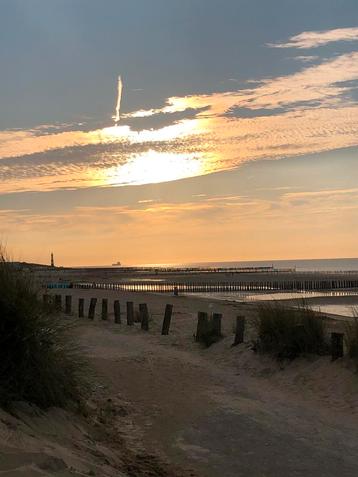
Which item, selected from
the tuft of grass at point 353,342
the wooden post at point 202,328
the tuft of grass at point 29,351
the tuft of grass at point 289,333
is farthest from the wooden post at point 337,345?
the tuft of grass at point 29,351

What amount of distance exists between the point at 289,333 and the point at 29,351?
660 centimetres

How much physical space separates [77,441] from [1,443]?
1311 millimetres

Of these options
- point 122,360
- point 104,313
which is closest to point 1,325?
point 122,360

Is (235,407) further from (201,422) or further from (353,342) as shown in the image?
(353,342)

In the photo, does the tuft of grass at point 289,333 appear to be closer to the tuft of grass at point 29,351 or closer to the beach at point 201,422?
the beach at point 201,422

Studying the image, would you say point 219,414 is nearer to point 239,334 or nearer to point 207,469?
point 207,469

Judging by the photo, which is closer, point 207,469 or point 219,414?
point 207,469

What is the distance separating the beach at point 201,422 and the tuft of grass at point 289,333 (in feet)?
0.85

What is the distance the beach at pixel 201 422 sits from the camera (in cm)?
543

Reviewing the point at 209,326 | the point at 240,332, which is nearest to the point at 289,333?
the point at 240,332

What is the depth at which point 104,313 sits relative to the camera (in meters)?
21.2

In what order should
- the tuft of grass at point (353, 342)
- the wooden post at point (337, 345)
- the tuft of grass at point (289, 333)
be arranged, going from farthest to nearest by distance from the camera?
1. the tuft of grass at point (289, 333)
2. the wooden post at point (337, 345)
3. the tuft of grass at point (353, 342)

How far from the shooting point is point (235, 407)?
823cm

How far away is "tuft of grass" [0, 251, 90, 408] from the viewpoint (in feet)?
20.1
